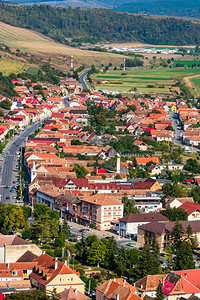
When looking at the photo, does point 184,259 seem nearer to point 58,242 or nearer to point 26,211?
point 58,242

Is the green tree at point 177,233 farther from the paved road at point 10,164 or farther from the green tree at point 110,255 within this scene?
the paved road at point 10,164

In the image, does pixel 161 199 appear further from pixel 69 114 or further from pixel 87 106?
pixel 87 106

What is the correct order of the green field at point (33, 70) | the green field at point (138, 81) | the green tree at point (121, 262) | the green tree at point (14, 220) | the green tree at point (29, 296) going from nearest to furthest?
the green tree at point (29, 296) → the green tree at point (121, 262) → the green tree at point (14, 220) → the green field at point (138, 81) → the green field at point (33, 70)

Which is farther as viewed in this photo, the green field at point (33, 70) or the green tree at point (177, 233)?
the green field at point (33, 70)

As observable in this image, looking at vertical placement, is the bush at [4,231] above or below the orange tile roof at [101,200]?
below

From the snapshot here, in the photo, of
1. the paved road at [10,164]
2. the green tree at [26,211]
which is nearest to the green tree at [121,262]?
the green tree at [26,211]

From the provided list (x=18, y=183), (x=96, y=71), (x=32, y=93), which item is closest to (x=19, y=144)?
(x=18, y=183)

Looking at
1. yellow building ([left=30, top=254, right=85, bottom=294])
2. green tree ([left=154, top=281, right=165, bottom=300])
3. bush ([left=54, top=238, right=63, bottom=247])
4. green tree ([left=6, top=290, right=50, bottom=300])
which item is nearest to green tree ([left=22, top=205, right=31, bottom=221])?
bush ([left=54, top=238, right=63, bottom=247])
